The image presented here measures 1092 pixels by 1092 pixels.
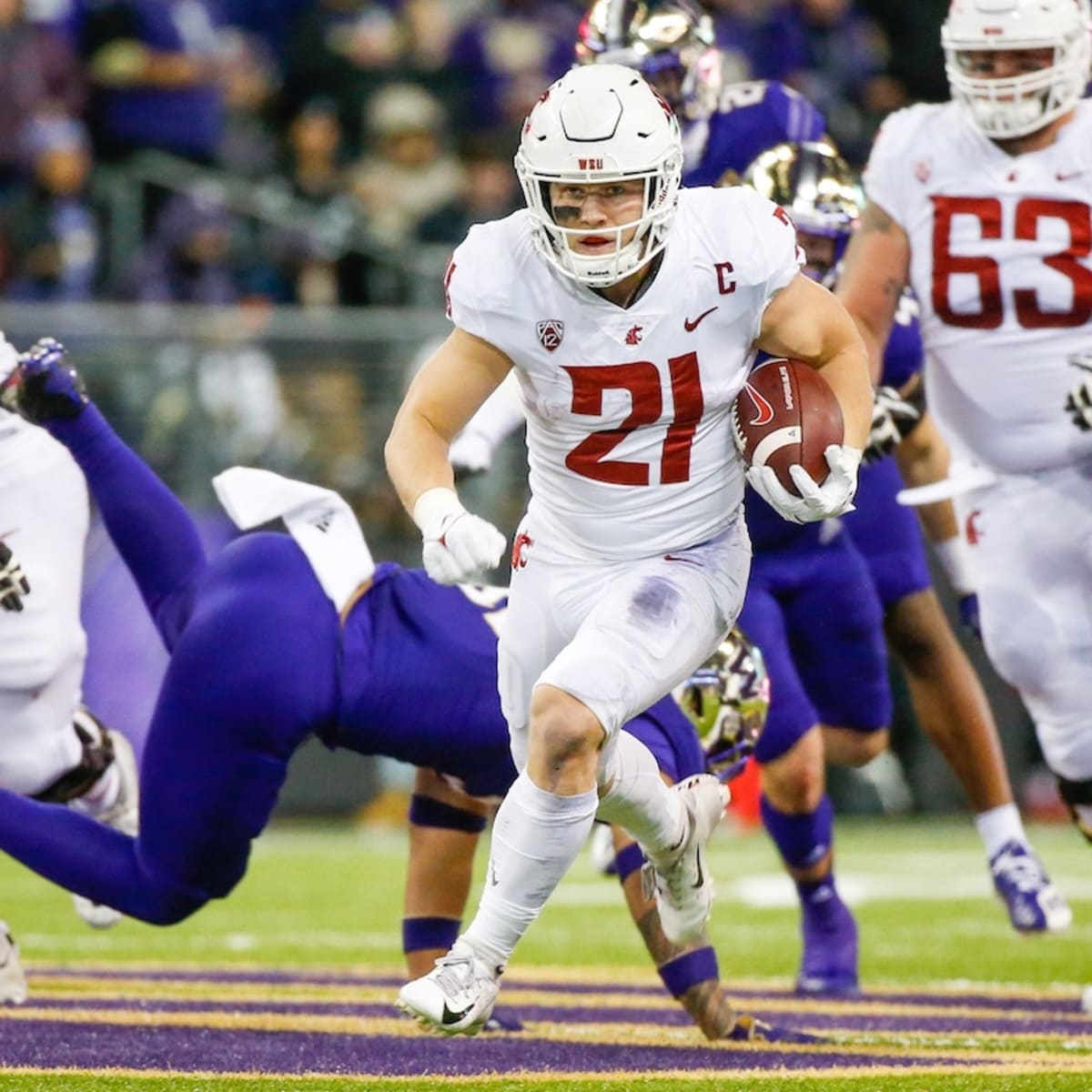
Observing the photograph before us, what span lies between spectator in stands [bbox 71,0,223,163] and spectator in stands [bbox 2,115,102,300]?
54 centimetres

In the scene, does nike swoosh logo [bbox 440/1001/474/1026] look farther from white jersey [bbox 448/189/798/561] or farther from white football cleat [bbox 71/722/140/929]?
white football cleat [bbox 71/722/140/929]

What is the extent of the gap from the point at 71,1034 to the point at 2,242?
6164 mm

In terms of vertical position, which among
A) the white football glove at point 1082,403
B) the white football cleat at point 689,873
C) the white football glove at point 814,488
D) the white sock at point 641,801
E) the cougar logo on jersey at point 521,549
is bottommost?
the white football cleat at point 689,873

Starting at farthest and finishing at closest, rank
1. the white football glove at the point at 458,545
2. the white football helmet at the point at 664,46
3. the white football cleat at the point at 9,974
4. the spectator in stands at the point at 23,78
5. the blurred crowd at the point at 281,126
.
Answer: the spectator in stands at the point at 23,78 → the blurred crowd at the point at 281,126 → the white football helmet at the point at 664,46 → the white football cleat at the point at 9,974 → the white football glove at the point at 458,545

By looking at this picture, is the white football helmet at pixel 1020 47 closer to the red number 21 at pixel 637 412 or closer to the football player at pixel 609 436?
the football player at pixel 609 436

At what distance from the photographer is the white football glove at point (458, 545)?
3523 mm

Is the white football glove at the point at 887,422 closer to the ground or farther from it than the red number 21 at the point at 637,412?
closer to the ground

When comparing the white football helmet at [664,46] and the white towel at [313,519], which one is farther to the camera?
the white football helmet at [664,46]

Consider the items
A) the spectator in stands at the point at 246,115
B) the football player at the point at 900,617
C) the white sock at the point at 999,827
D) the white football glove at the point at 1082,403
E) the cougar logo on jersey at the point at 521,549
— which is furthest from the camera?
the spectator in stands at the point at 246,115

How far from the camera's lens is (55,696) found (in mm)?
4930

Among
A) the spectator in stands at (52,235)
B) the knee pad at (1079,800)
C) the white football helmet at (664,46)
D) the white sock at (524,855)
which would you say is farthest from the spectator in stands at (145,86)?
the white sock at (524,855)

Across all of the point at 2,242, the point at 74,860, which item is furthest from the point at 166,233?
the point at 74,860

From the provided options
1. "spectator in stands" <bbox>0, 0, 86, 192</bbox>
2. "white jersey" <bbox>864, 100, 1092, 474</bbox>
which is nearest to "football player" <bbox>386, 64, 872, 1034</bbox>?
"white jersey" <bbox>864, 100, 1092, 474</bbox>

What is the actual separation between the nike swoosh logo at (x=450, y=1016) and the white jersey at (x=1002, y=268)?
202 cm
